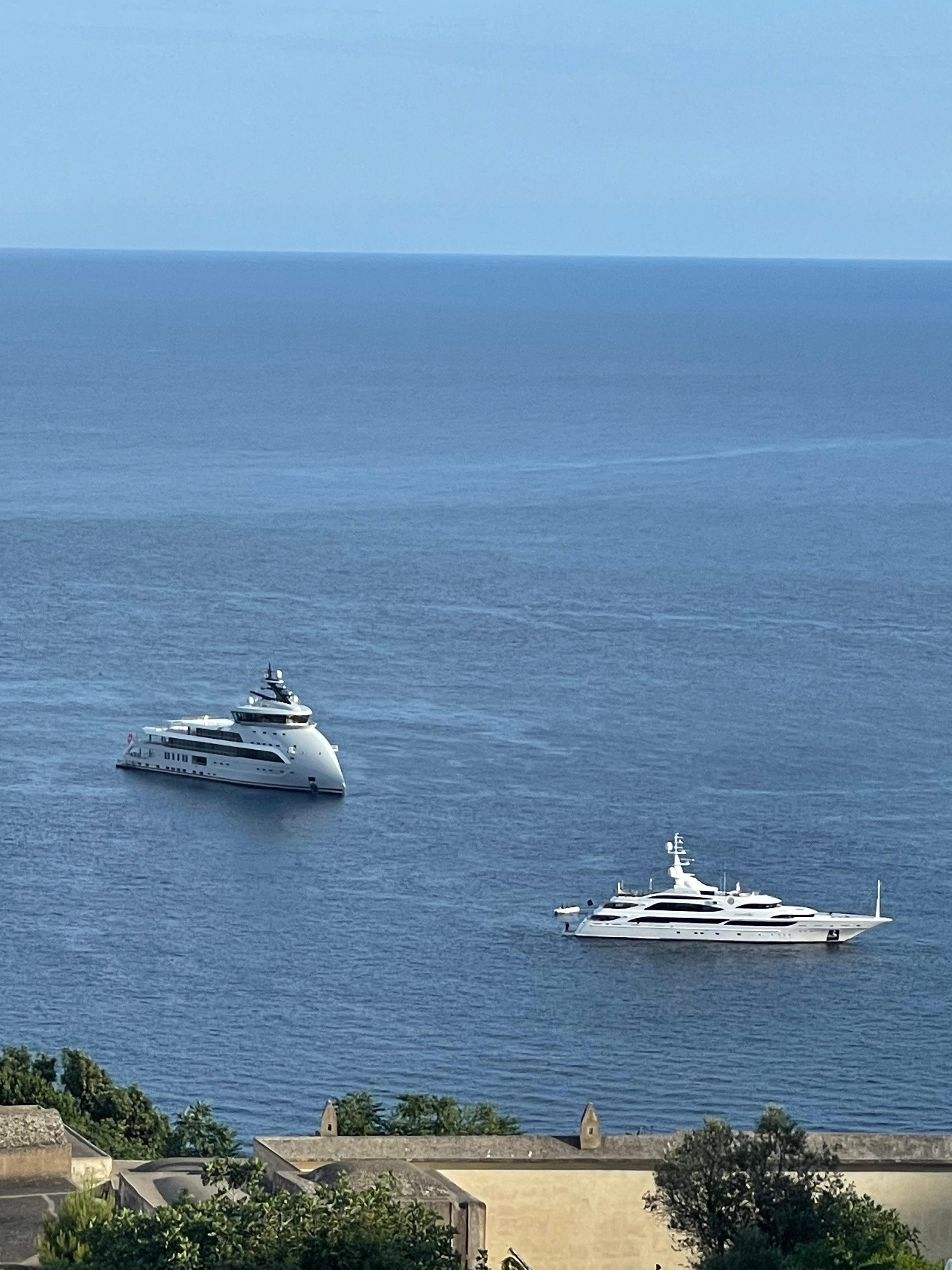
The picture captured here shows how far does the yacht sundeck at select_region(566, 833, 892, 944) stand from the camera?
196 feet

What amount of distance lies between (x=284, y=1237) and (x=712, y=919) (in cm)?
3980

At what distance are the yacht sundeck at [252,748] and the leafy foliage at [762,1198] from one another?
49.3 meters

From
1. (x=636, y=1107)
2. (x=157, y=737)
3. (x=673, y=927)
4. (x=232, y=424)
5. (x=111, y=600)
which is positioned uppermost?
(x=232, y=424)

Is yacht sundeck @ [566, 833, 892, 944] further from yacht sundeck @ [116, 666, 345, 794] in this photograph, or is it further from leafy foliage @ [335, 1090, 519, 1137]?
leafy foliage @ [335, 1090, 519, 1137]

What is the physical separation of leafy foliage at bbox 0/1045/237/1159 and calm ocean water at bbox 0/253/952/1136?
6.91 m

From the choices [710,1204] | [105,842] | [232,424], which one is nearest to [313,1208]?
[710,1204]

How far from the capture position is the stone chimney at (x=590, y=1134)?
2905 centimetres

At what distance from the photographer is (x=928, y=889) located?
62500mm

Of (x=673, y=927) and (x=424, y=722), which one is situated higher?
(x=424, y=722)

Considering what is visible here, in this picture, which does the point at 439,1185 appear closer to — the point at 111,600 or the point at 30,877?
A: the point at 30,877

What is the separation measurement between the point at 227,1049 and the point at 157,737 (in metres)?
27.4

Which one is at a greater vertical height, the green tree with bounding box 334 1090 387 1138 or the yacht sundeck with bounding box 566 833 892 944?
the yacht sundeck with bounding box 566 833 892 944

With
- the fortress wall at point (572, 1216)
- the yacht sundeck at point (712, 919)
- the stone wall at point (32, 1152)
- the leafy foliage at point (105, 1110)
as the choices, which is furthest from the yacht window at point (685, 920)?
the stone wall at point (32, 1152)

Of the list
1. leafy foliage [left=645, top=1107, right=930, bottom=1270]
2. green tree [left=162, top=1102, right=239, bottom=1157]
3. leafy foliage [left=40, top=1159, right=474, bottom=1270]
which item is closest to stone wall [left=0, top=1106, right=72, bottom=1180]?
leafy foliage [left=40, top=1159, right=474, bottom=1270]
